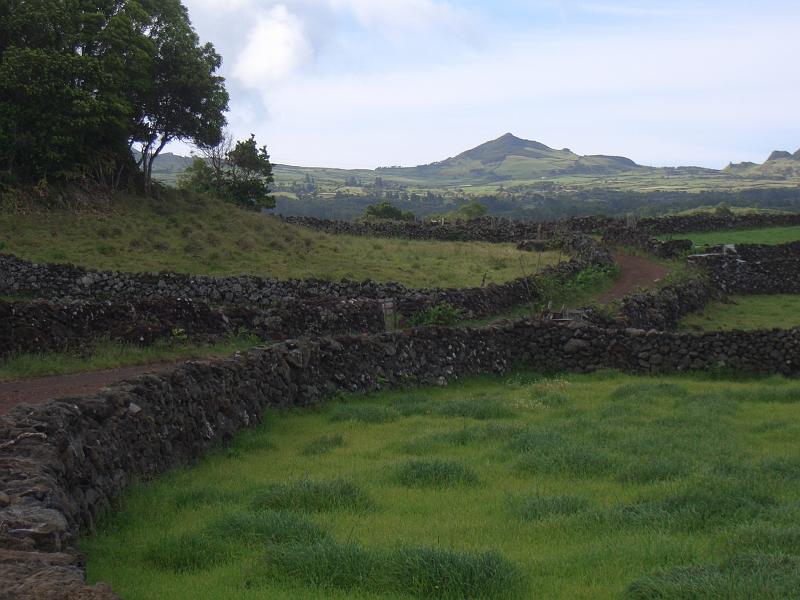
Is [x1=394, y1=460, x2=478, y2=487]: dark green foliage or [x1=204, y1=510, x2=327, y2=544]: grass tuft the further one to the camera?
[x1=394, y1=460, x2=478, y2=487]: dark green foliage

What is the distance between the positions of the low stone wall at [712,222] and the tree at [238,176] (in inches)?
1092

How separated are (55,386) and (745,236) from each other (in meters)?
47.8

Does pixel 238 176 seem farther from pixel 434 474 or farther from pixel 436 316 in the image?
pixel 434 474

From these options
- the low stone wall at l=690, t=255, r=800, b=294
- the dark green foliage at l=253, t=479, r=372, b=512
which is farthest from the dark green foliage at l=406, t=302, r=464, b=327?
the low stone wall at l=690, t=255, r=800, b=294

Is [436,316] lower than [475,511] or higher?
lower

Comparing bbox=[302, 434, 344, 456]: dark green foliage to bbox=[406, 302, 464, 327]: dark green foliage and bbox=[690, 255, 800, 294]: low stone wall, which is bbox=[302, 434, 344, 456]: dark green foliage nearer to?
bbox=[406, 302, 464, 327]: dark green foliage

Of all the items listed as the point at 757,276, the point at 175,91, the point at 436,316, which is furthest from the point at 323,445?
the point at 175,91

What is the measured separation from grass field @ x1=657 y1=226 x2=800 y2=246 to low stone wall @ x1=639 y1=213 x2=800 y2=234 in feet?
2.59

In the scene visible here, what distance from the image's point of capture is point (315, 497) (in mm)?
9500

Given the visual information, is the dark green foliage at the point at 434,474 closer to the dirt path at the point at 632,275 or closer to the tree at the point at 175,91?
the dirt path at the point at 632,275

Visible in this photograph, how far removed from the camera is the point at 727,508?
9.02 meters

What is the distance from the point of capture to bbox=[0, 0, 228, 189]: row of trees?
121 ft

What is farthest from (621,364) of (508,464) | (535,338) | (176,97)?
(176,97)

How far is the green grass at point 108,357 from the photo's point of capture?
1587 centimetres
